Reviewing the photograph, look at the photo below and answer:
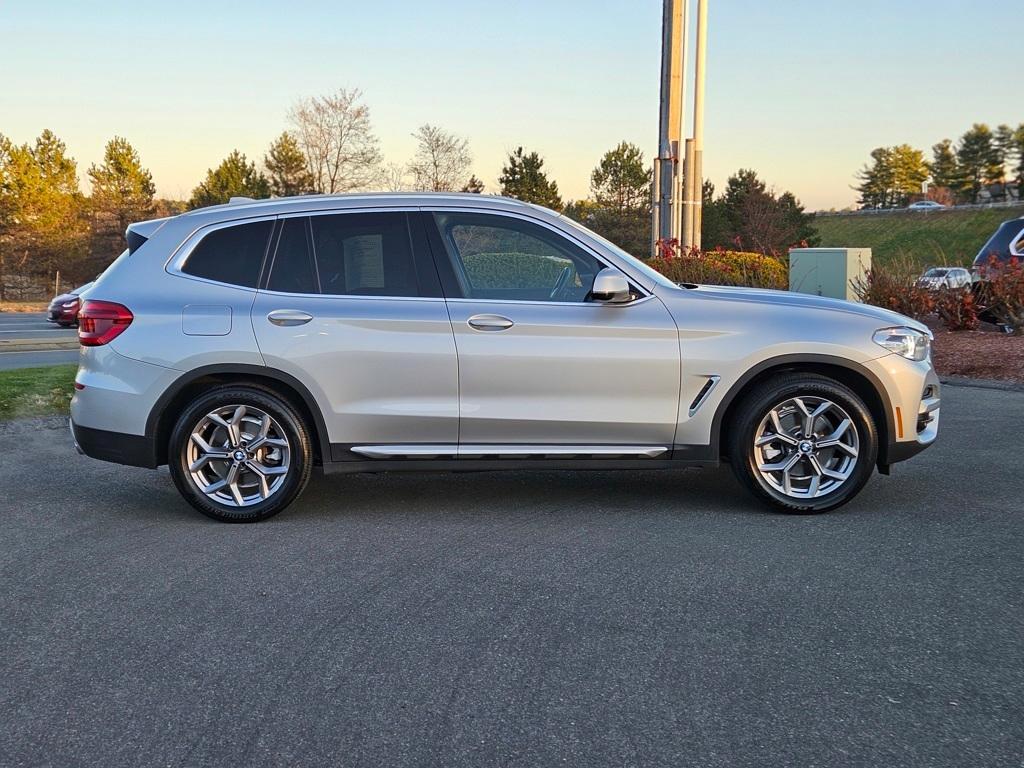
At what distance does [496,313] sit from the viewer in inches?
234

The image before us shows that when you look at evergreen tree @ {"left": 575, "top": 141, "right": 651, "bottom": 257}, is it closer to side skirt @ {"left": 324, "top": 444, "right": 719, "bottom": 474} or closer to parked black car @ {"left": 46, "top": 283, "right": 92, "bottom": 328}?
parked black car @ {"left": 46, "top": 283, "right": 92, "bottom": 328}

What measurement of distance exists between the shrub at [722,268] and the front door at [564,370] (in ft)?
35.0

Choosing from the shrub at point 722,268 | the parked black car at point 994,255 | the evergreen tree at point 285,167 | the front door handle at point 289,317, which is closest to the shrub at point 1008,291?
the parked black car at point 994,255

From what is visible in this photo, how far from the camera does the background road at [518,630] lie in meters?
3.22

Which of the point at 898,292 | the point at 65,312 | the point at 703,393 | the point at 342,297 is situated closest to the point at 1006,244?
the point at 898,292

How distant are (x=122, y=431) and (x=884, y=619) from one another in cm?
417

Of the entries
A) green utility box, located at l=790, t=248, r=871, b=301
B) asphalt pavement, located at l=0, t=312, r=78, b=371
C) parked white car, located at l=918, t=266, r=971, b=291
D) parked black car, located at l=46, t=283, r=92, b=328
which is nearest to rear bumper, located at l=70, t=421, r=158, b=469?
asphalt pavement, located at l=0, t=312, r=78, b=371

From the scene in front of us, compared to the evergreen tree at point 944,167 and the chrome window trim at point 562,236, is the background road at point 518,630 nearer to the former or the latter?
the chrome window trim at point 562,236

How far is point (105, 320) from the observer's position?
598 centimetres

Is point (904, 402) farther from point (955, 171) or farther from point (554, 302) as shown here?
point (955, 171)

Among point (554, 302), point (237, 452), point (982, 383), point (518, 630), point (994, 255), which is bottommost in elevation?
point (518, 630)

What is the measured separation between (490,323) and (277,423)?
134 cm

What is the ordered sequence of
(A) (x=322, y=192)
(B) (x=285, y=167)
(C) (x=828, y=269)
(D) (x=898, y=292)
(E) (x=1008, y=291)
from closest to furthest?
(E) (x=1008, y=291) < (D) (x=898, y=292) < (C) (x=828, y=269) < (A) (x=322, y=192) < (B) (x=285, y=167)

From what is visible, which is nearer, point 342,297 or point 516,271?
point 342,297
